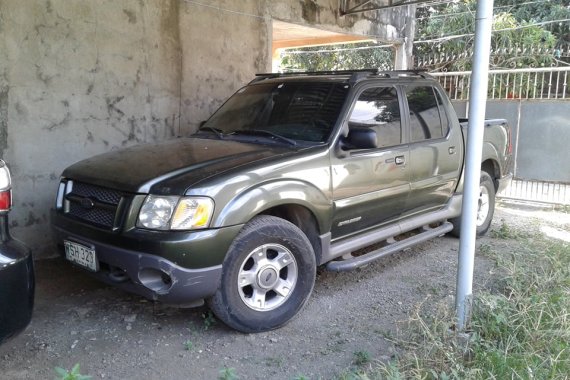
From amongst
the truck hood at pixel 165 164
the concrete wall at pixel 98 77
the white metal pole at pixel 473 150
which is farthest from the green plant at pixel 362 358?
the concrete wall at pixel 98 77

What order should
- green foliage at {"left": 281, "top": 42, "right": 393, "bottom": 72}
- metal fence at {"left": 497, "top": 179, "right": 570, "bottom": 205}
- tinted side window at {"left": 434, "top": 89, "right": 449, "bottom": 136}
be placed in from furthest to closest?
green foliage at {"left": 281, "top": 42, "right": 393, "bottom": 72}, metal fence at {"left": 497, "top": 179, "right": 570, "bottom": 205}, tinted side window at {"left": 434, "top": 89, "right": 449, "bottom": 136}

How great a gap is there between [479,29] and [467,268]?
1472mm

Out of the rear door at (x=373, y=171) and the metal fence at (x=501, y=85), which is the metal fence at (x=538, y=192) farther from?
the rear door at (x=373, y=171)

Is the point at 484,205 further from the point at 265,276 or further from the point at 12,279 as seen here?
the point at 12,279

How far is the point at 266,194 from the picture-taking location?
11.7 feet

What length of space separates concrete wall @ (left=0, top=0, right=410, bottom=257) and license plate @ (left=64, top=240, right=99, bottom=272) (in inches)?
62.8

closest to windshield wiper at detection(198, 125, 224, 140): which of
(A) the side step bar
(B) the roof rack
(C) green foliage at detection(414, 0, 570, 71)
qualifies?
(B) the roof rack

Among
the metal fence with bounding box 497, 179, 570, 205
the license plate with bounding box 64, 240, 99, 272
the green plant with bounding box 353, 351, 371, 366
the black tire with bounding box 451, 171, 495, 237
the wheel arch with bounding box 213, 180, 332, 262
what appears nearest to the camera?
the green plant with bounding box 353, 351, 371, 366

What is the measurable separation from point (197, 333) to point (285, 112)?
Answer: 6.37 feet

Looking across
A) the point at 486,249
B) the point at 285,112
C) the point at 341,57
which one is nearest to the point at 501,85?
the point at 486,249

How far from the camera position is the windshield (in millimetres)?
4266

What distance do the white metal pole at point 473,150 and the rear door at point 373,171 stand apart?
1.00 meters

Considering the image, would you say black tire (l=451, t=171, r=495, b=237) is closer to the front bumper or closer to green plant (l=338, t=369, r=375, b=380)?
green plant (l=338, t=369, r=375, b=380)

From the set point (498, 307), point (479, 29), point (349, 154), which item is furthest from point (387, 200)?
point (479, 29)
